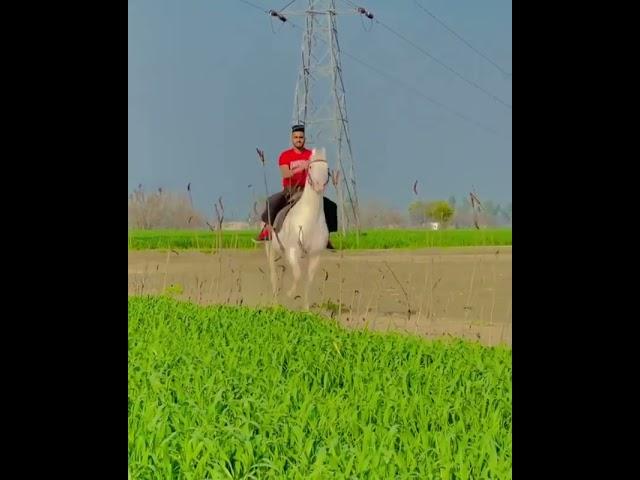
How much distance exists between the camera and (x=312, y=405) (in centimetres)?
234

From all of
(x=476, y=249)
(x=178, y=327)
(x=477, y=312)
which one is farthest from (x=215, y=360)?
(x=476, y=249)

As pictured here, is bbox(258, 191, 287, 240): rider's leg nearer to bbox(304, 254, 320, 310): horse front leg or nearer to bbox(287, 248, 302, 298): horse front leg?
bbox(287, 248, 302, 298): horse front leg

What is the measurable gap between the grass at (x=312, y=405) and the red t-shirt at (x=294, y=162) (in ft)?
3.53

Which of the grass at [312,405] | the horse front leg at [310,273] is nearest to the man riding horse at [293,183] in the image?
the horse front leg at [310,273]

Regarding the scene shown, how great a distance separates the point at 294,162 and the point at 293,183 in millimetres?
220

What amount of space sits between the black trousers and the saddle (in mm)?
32

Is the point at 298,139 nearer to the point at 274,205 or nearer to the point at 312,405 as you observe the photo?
the point at 274,205

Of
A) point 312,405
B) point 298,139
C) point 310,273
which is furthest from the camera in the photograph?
point 310,273

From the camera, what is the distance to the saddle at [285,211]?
4691mm

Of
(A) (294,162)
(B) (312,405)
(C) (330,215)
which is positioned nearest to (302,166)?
(A) (294,162)

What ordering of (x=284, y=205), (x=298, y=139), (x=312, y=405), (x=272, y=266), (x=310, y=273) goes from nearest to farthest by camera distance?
(x=312, y=405)
(x=298, y=139)
(x=310, y=273)
(x=272, y=266)
(x=284, y=205)

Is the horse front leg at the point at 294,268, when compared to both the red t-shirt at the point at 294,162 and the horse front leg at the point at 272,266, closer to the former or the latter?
the horse front leg at the point at 272,266

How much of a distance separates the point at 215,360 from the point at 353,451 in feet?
4.41

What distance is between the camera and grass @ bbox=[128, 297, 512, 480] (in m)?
1.88
